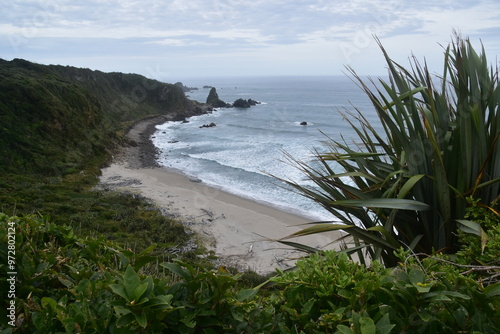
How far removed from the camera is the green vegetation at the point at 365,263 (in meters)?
1.27

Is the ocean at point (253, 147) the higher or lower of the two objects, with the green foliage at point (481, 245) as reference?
lower

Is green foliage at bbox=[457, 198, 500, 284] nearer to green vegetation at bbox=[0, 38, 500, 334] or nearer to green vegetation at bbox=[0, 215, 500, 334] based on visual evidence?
green vegetation at bbox=[0, 38, 500, 334]

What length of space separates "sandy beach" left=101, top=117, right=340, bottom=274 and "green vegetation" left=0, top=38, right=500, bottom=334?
8.28 m

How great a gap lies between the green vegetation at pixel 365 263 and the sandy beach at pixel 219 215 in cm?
828

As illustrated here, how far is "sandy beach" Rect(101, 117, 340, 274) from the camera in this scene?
51.3ft

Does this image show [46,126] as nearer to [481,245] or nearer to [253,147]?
[253,147]

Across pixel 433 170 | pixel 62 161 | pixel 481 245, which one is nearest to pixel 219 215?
pixel 62 161

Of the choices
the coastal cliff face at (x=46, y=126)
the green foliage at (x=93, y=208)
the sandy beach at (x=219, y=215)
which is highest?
the coastal cliff face at (x=46, y=126)

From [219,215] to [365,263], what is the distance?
1787 cm

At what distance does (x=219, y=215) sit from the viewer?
20.2 m

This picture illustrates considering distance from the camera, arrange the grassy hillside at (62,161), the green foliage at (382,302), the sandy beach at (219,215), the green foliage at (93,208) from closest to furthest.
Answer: the green foliage at (382,302) < the sandy beach at (219,215) < the green foliage at (93,208) < the grassy hillside at (62,161)

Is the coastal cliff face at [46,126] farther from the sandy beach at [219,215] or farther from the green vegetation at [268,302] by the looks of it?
the green vegetation at [268,302]

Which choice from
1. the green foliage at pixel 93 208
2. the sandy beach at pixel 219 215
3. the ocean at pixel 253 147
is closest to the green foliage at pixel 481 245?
the ocean at pixel 253 147

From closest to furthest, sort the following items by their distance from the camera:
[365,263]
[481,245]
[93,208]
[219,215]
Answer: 1. [481,245]
2. [365,263]
3. [93,208]
4. [219,215]
